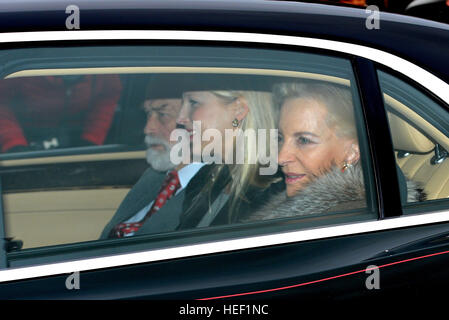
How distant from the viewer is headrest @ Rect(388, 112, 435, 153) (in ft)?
6.33

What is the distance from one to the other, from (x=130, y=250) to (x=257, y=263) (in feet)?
1.05

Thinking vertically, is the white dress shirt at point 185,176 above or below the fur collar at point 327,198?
above

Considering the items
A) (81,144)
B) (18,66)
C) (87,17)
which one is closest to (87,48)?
(87,17)

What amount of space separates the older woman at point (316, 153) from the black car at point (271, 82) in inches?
1.0

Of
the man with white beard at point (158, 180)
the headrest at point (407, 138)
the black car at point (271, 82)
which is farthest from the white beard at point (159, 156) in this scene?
the headrest at point (407, 138)

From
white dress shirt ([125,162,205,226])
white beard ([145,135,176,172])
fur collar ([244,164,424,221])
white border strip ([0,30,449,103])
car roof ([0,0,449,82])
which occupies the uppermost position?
car roof ([0,0,449,82])

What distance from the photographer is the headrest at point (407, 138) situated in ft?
6.33

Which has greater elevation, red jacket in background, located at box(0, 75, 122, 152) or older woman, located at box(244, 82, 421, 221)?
red jacket in background, located at box(0, 75, 122, 152)

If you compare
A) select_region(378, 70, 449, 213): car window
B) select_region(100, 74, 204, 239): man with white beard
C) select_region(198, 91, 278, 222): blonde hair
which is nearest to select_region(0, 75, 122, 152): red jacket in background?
select_region(100, 74, 204, 239): man with white beard

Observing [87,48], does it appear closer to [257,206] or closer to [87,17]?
[87,17]

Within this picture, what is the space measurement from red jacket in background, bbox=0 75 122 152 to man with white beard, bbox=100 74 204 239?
0.15 m

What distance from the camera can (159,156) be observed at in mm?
2115

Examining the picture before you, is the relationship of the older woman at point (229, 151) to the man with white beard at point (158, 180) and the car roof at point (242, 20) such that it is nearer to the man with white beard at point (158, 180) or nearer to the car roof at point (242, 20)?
the man with white beard at point (158, 180)

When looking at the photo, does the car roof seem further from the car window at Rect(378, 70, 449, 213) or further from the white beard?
the white beard
